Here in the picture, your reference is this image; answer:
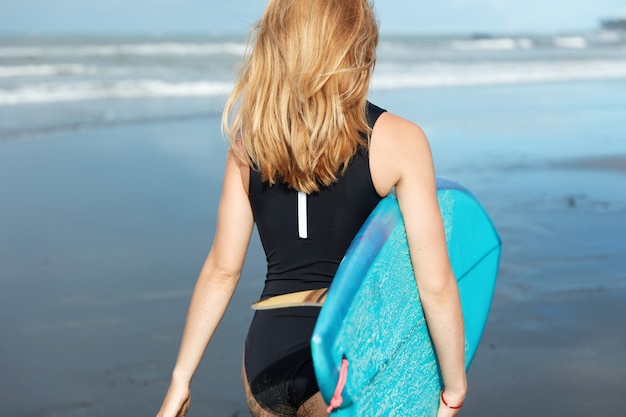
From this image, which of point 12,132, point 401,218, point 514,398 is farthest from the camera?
point 12,132

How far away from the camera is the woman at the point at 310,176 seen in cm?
155

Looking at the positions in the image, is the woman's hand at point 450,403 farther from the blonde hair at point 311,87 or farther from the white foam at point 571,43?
the white foam at point 571,43

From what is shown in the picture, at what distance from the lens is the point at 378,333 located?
1762mm

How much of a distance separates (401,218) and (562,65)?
18.6m

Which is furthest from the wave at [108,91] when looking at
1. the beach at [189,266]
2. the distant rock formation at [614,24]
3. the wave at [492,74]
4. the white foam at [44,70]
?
the distant rock formation at [614,24]

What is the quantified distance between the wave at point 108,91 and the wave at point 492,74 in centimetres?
317

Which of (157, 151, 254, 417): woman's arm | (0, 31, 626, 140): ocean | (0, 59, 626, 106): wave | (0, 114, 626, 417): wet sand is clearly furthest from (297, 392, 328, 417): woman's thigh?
(0, 59, 626, 106): wave

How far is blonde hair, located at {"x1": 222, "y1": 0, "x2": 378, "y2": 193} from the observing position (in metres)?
1.54

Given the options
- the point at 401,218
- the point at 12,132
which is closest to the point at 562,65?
the point at 12,132

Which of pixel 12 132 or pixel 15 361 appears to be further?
pixel 12 132

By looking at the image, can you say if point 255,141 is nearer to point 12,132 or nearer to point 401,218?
point 401,218

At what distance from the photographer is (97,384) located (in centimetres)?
331

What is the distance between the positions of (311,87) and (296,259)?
0.37m

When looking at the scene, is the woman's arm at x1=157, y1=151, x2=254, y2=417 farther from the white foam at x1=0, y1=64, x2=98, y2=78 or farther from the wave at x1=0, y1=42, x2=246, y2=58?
the wave at x1=0, y1=42, x2=246, y2=58
